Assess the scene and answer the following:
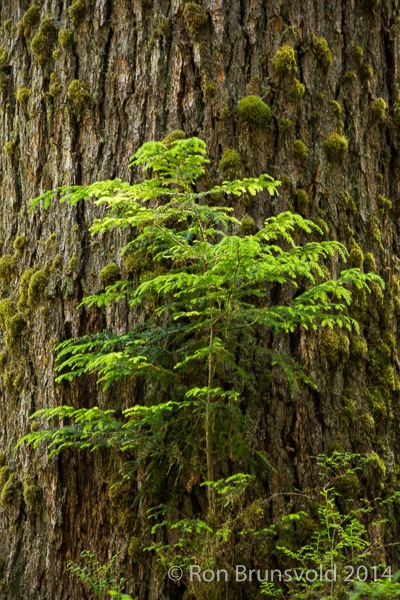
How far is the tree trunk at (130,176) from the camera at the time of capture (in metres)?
3.63

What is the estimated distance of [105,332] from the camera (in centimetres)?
326

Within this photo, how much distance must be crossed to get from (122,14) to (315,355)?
7.02 feet

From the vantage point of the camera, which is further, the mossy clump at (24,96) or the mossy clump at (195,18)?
the mossy clump at (24,96)

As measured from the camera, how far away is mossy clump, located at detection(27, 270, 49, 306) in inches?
154

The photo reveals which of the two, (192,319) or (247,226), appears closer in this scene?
(192,319)

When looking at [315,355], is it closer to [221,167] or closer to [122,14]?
[221,167]

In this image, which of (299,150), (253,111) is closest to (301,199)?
(299,150)

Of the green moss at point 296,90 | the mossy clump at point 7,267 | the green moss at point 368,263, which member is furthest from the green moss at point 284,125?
the mossy clump at point 7,267

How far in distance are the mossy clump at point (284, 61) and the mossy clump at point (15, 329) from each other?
1.93m

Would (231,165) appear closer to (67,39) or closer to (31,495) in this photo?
(67,39)

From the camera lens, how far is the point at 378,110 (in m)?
4.18

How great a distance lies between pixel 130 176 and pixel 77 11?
105cm

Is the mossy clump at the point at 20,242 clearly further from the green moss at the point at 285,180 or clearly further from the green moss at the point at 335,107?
the green moss at the point at 335,107

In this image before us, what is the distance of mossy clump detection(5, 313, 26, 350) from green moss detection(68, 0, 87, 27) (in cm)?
168
